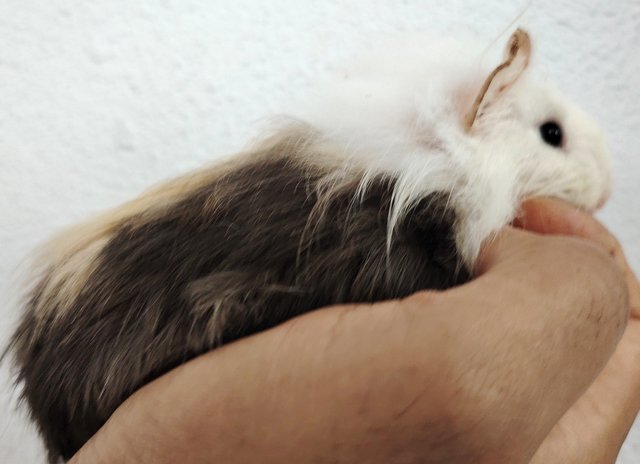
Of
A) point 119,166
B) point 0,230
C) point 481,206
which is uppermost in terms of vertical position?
point 481,206

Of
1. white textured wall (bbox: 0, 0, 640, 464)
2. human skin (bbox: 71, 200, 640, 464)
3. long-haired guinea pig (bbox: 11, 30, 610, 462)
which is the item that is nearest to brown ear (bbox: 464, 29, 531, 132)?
long-haired guinea pig (bbox: 11, 30, 610, 462)

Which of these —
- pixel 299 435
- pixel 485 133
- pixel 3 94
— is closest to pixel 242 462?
pixel 299 435

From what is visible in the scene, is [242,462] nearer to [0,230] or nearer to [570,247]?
[570,247]

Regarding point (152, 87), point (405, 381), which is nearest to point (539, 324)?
point (405, 381)

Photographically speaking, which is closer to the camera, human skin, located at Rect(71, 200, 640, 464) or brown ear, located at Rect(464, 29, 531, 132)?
human skin, located at Rect(71, 200, 640, 464)

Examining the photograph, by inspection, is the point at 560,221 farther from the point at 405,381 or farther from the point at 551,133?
the point at 405,381

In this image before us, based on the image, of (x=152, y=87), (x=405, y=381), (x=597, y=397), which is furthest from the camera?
(x=152, y=87)

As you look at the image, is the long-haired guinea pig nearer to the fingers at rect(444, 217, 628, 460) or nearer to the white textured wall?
the fingers at rect(444, 217, 628, 460)
